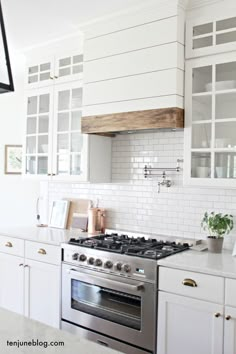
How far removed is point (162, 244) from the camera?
3.03m

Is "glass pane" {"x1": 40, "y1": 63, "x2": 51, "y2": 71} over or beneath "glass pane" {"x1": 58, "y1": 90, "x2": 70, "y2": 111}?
over

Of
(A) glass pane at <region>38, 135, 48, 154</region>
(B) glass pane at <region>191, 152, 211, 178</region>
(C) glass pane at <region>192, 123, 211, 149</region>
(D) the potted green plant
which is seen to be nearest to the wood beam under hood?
(C) glass pane at <region>192, 123, 211, 149</region>

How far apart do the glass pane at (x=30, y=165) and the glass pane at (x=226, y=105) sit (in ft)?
6.35

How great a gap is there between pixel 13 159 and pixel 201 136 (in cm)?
331

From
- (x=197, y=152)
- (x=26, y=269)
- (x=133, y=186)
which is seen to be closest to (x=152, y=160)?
(x=133, y=186)

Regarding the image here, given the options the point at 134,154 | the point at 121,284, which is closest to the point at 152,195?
the point at 134,154

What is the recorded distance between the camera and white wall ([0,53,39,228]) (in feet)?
17.6

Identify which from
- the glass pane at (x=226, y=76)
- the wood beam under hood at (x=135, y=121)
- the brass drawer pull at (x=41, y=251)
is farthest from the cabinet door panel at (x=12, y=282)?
the glass pane at (x=226, y=76)

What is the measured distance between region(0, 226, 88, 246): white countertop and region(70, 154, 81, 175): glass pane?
0.56 m

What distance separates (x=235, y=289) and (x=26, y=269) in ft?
6.18

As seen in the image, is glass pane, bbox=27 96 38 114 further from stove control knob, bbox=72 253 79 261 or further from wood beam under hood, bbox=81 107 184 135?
stove control knob, bbox=72 253 79 261

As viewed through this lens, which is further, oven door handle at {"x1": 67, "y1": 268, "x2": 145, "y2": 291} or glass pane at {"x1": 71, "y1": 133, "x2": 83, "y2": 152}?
glass pane at {"x1": 71, "y1": 133, "x2": 83, "y2": 152}

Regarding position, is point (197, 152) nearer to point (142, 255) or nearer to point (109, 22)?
point (142, 255)

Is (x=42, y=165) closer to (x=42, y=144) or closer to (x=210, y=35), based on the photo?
(x=42, y=144)
